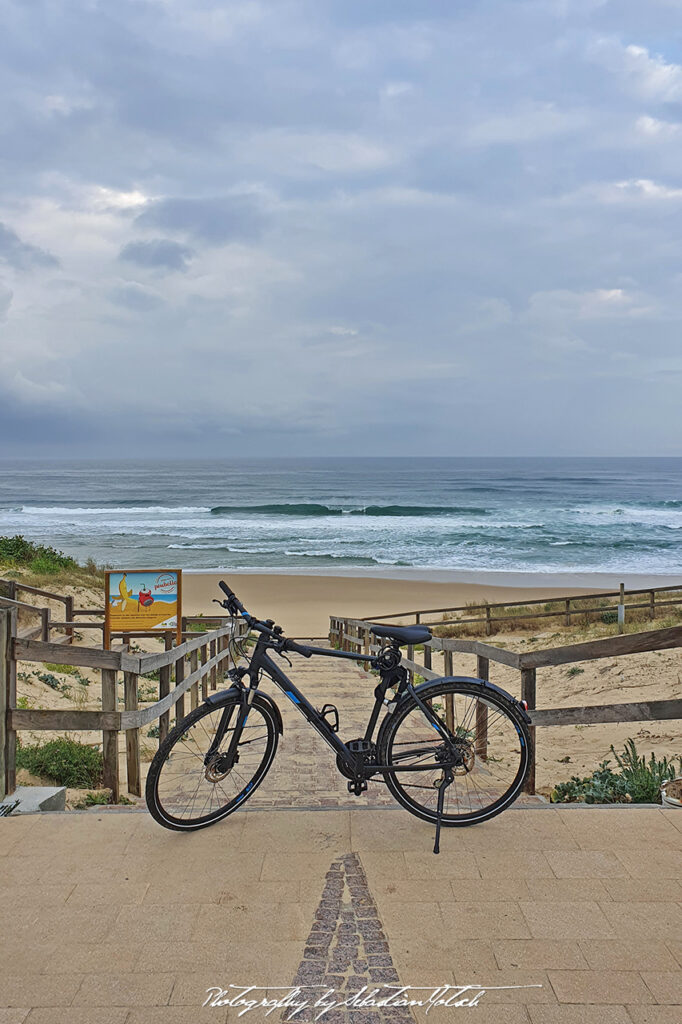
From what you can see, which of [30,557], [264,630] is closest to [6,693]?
[264,630]

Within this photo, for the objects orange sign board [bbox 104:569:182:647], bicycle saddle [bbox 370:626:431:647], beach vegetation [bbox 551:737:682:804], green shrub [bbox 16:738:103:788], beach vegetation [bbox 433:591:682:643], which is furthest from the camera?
beach vegetation [bbox 433:591:682:643]

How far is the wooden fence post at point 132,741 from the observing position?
450 cm

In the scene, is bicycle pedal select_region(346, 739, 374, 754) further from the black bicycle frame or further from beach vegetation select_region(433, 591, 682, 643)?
beach vegetation select_region(433, 591, 682, 643)

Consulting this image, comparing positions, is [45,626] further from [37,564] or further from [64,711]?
[37,564]

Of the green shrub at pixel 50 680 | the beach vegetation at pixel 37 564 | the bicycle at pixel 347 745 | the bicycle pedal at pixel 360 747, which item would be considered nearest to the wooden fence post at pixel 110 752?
the bicycle at pixel 347 745

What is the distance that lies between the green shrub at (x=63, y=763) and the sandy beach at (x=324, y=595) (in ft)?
47.7

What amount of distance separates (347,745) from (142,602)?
287 inches

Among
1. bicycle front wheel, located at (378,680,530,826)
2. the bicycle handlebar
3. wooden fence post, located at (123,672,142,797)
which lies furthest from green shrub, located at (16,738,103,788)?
bicycle front wheel, located at (378,680,530,826)

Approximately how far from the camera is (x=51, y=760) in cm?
510

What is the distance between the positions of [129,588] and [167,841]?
7.29 m

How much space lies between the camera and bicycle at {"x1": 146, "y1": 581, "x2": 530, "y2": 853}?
3611mm

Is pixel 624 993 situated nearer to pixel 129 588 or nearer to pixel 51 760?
pixel 51 760

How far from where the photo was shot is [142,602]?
10461mm

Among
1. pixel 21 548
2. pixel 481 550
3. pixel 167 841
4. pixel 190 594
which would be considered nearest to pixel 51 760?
pixel 167 841
